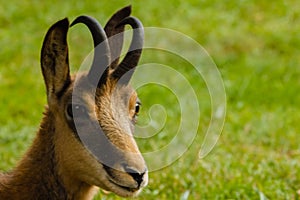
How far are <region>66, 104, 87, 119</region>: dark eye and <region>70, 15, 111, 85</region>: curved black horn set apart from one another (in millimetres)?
206

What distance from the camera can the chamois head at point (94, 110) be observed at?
17.8ft

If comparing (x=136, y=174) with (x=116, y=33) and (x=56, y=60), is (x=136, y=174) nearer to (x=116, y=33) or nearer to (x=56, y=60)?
(x=56, y=60)

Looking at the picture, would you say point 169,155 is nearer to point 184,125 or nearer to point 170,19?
point 184,125

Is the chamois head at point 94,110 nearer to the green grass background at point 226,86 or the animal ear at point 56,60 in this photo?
the animal ear at point 56,60

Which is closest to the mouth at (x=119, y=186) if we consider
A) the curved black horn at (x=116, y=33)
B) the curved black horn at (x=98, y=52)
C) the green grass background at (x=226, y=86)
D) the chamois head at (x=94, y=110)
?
the chamois head at (x=94, y=110)

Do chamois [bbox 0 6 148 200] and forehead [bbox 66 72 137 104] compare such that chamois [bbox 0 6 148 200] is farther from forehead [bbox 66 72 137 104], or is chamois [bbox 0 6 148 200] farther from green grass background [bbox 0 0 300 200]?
green grass background [bbox 0 0 300 200]

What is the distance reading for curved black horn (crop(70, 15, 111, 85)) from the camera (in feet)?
18.2

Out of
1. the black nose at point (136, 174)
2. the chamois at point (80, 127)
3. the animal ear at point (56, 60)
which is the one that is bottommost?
the black nose at point (136, 174)

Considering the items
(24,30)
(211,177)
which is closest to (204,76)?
(24,30)

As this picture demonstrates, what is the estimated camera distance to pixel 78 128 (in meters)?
5.57

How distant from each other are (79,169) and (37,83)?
621 centimetres

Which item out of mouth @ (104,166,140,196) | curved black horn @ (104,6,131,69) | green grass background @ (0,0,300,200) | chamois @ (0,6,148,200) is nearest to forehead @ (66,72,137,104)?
chamois @ (0,6,148,200)

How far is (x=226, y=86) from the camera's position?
1221 centimetres

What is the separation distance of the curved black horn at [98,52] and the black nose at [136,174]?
2.39ft
